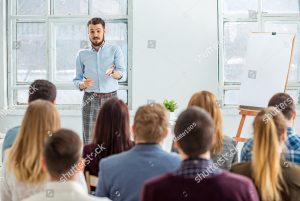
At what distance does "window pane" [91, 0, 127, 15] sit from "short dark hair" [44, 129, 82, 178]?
4990 mm

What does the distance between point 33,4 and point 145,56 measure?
1620 mm

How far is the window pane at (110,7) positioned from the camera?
6871mm

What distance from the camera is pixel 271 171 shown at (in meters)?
2.47

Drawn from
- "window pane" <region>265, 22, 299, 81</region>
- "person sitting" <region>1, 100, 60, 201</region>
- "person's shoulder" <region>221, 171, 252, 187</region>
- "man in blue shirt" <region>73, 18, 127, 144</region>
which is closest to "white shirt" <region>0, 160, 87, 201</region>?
"person sitting" <region>1, 100, 60, 201</region>

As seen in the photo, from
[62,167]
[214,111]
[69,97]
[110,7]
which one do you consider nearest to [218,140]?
[214,111]

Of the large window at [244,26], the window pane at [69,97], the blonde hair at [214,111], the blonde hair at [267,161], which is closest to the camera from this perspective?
the blonde hair at [267,161]

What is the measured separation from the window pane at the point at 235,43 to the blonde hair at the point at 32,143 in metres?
4.43

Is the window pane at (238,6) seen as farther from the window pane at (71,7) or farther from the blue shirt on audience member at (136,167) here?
the blue shirt on audience member at (136,167)

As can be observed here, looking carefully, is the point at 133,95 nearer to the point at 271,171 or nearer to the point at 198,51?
the point at 198,51

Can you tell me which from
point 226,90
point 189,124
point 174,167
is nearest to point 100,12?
point 226,90

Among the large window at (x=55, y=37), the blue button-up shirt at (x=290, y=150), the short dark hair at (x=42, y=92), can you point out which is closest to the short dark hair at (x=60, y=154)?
the blue button-up shirt at (x=290, y=150)

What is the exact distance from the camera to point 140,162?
8.34ft

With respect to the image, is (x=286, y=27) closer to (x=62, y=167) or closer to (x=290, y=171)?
(x=290, y=171)

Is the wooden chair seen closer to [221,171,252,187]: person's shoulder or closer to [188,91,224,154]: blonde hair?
[188,91,224,154]: blonde hair
